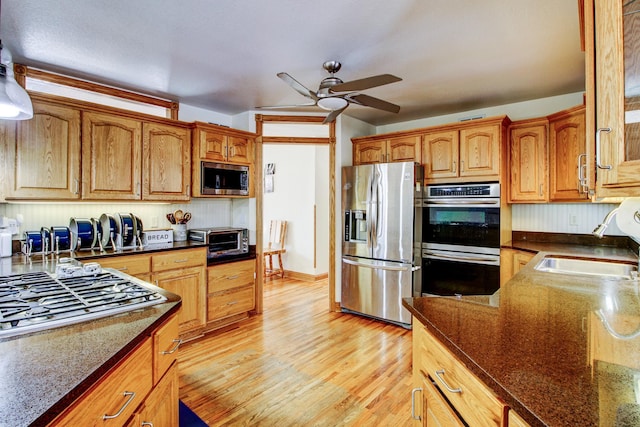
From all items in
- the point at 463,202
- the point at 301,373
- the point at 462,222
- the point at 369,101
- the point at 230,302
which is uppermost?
the point at 369,101

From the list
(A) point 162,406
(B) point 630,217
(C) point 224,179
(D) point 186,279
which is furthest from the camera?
(C) point 224,179

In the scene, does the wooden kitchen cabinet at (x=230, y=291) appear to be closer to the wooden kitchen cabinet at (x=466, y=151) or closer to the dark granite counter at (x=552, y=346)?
the wooden kitchen cabinet at (x=466, y=151)

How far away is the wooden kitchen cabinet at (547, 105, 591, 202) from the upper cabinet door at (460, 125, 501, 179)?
0.48 metres

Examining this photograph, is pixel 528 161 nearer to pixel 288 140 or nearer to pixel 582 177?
pixel 582 177

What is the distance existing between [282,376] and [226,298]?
1250mm

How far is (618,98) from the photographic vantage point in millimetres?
859

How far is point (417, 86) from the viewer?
313cm

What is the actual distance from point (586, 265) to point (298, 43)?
103 inches

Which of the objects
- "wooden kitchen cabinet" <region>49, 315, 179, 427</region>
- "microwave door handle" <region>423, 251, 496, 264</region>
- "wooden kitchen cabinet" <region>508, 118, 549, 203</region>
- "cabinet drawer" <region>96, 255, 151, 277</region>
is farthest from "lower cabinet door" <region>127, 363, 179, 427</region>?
"wooden kitchen cabinet" <region>508, 118, 549, 203</region>

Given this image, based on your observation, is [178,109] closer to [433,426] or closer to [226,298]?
[226,298]

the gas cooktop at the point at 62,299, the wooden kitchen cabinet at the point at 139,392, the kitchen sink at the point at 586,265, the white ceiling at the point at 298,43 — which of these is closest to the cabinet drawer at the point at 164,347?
the wooden kitchen cabinet at the point at 139,392

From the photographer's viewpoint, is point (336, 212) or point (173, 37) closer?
point (173, 37)

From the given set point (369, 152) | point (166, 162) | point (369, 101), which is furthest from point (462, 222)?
point (166, 162)

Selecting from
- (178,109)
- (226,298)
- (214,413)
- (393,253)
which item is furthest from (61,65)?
(393,253)
